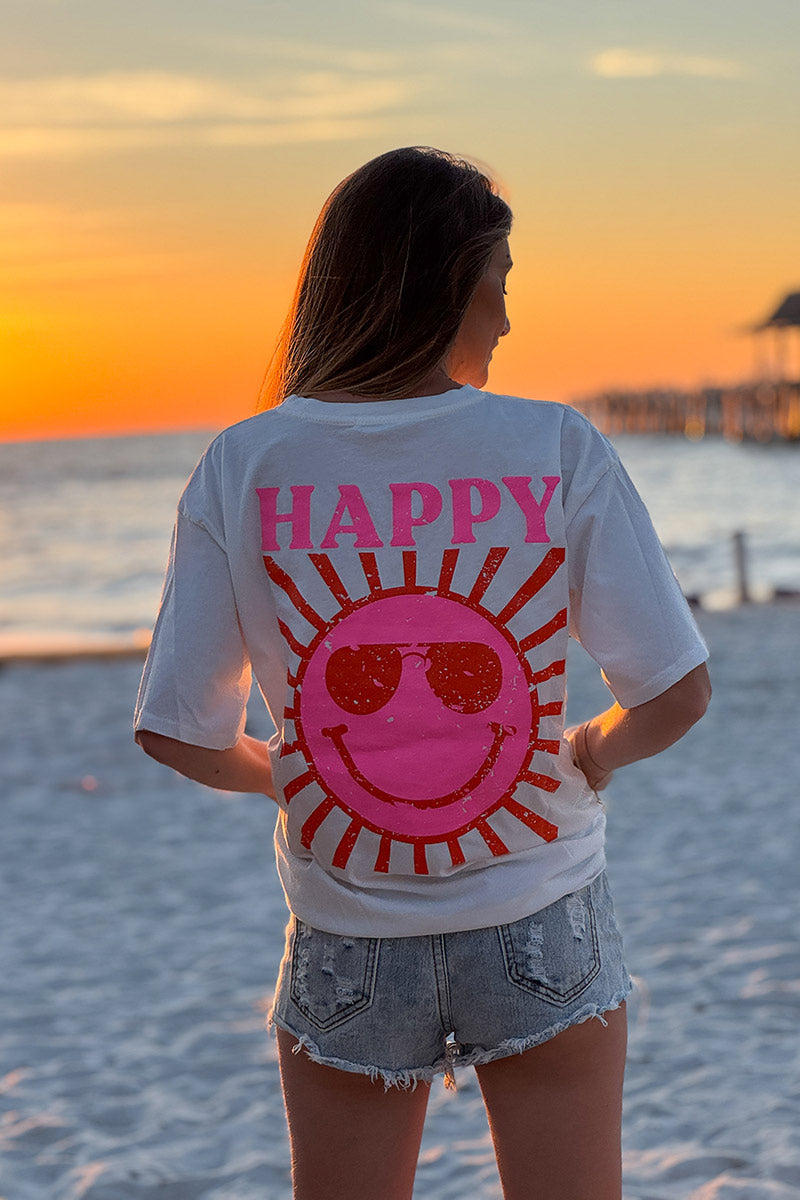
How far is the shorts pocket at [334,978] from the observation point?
4.71 ft

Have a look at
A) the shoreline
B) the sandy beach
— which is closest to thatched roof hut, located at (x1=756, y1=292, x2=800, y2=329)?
the shoreline

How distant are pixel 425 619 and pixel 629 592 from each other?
23 cm

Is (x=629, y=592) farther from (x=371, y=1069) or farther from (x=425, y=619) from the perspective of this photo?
(x=371, y=1069)

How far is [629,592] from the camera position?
139 centimetres

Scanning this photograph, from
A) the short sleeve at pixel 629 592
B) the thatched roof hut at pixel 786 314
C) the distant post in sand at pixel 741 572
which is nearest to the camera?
the short sleeve at pixel 629 592

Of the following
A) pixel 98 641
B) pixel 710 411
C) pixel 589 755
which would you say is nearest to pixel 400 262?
pixel 589 755

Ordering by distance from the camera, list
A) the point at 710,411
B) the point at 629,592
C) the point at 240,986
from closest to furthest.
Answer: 1. the point at 629,592
2. the point at 240,986
3. the point at 710,411

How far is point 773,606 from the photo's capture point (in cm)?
1379

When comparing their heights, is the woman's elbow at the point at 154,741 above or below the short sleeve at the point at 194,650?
below

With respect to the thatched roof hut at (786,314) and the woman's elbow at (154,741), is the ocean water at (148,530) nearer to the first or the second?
the thatched roof hut at (786,314)

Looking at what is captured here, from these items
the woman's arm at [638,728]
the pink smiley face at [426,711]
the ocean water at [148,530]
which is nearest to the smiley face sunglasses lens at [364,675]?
the pink smiley face at [426,711]

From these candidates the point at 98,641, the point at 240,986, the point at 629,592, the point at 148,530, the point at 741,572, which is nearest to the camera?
the point at 629,592

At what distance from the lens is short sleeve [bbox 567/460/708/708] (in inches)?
54.6

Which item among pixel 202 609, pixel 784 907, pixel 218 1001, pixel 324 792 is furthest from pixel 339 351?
pixel 784 907
